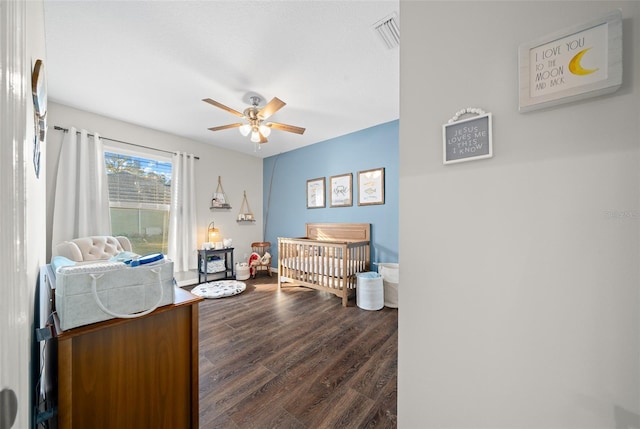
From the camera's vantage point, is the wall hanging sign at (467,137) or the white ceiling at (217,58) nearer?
the wall hanging sign at (467,137)

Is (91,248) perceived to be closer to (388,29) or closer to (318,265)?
(318,265)

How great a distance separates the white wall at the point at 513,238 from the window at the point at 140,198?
3.78m

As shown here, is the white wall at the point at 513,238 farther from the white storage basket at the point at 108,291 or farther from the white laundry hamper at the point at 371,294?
the white laundry hamper at the point at 371,294

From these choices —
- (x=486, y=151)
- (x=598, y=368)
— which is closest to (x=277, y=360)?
(x=598, y=368)

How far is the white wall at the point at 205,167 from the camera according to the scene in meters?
2.61

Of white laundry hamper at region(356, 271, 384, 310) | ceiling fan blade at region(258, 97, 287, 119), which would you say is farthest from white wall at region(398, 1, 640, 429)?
white laundry hamper at region(356, 271, 384, 310)

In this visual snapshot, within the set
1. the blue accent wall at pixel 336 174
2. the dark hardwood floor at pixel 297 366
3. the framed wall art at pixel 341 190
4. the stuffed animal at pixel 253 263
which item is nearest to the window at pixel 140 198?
the stuffed animal at pixel 253 263

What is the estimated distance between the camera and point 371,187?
134 inches

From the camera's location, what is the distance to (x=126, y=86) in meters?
2.27

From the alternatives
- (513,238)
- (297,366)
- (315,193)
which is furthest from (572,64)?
(315,193)

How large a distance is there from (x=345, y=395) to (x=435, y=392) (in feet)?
2.64

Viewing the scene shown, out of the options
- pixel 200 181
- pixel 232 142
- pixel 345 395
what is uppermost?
pixel 232 142

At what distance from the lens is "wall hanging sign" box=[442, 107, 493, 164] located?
0.71 meters

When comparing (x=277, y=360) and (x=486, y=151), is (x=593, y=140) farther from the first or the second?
(x=277, y=360)
